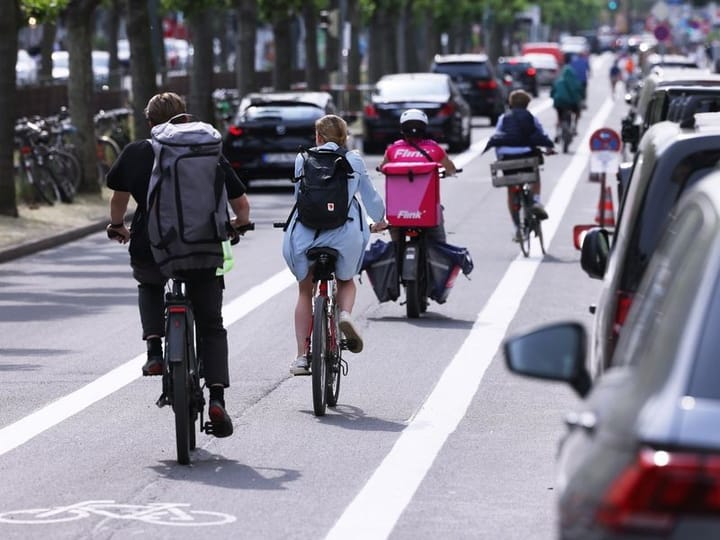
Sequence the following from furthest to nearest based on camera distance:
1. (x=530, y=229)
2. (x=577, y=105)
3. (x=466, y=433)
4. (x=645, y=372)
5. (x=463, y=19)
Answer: (x=463, y=19)
(x=577, y=105)
(x=530, y=229)
(x=466, y=433)
(x=645, y=372)

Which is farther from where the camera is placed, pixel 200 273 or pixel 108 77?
pixel 108 77

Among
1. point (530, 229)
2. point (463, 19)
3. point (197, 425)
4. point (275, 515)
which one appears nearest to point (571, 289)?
point (530, 229)

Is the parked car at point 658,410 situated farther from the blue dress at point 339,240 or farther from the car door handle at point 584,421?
the blue dress at point 339,240

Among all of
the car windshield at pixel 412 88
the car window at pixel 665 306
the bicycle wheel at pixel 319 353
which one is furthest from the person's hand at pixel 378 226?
the car windshield at pixel 412 88

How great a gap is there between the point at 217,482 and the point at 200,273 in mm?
1003

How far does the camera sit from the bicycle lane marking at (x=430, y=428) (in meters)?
7.71

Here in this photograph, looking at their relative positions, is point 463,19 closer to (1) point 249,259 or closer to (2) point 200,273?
(1) point 249,259

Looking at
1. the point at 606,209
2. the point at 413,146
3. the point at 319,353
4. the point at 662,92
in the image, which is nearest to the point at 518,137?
the point at 662,92

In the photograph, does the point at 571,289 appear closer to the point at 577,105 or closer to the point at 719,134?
the point at 719,134

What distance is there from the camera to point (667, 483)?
3.61 m

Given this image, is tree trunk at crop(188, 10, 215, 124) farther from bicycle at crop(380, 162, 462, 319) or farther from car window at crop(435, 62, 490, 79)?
bicycle at crop(380, 162, 462, 319)

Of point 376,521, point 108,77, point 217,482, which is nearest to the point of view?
point 376,521

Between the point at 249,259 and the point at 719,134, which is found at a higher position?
the point at 719,134

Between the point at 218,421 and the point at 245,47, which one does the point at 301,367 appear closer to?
the point at 218,421
